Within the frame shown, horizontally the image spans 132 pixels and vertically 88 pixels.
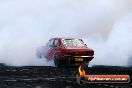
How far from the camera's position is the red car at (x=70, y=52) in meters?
24.1

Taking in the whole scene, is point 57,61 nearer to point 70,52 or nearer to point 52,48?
point 70,52

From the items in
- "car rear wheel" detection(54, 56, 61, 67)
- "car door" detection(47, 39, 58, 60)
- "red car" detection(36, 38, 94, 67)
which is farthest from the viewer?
"car door" detection(47, 39, 58, 60)

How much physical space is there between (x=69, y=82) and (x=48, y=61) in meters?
10.8

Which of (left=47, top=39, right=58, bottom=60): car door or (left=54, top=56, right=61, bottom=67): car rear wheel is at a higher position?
(left=47, top=39, right=58, bottom=60): car door

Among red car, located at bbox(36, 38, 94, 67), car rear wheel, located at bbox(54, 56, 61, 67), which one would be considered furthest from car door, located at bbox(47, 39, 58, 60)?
car rear wheel, located at bbox(54, 56, 61, 67)

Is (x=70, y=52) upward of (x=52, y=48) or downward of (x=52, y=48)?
downward

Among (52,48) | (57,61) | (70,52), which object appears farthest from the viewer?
(52,48)

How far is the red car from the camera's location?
24094mm

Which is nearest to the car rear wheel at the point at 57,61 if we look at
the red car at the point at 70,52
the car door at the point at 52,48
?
the red car at the point at 70,52

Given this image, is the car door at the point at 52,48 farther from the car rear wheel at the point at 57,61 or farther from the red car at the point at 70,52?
the car rear wheel at the point at 57,61

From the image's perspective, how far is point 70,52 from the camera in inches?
948

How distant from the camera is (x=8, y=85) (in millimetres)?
14797

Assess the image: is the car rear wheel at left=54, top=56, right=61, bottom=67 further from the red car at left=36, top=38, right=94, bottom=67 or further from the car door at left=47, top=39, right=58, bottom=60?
the car door at left=47, top=39, right=58, bottom=60

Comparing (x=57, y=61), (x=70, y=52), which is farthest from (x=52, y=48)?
(x=70, y=52)
